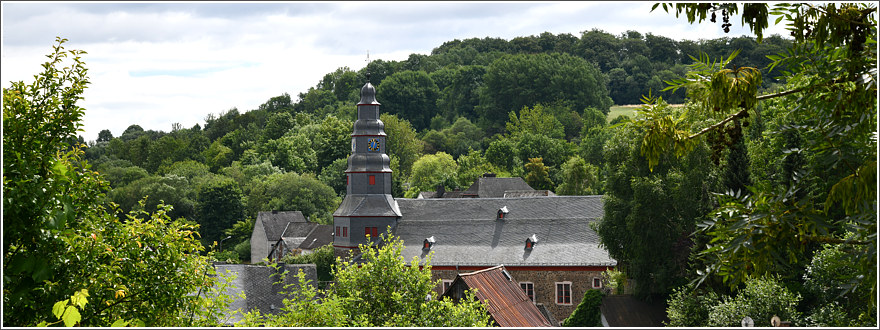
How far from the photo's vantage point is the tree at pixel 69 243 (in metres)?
7.07

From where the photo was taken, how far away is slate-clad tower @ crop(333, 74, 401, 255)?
48.2 m

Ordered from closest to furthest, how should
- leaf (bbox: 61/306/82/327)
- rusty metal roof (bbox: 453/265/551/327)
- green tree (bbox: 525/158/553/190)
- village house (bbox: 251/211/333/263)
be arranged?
1. leaf (bbox: 61/306/82/327)
2. rusty metal roof (bbox: 453/265/551/327)
3. village house (bbox: 251/211/333/263)
4. green tree (bbox: 525/158/553/190)

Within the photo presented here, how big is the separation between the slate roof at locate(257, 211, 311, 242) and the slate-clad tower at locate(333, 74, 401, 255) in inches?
734

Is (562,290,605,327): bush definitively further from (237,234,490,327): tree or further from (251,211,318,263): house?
(251,211,318,263): house

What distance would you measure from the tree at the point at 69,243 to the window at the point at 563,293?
112 ft

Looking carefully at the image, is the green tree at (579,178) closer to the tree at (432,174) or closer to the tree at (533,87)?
the tree at (432,174)

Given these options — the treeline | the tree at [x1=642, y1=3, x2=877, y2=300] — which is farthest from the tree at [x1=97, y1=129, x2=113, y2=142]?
the tree at [x1=642, y1=3, x2=877, y2=300]

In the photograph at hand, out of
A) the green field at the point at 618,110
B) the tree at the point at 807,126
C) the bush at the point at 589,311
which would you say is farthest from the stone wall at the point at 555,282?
the green field at the point at 618,110

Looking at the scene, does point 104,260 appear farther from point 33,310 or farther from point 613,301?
point 613,301

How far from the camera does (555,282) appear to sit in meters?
43.3

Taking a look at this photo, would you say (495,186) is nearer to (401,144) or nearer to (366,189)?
(366,189)

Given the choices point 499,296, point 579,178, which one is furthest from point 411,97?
point 499,296

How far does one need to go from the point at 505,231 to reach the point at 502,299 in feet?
72.6

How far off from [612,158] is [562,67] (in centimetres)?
8187
